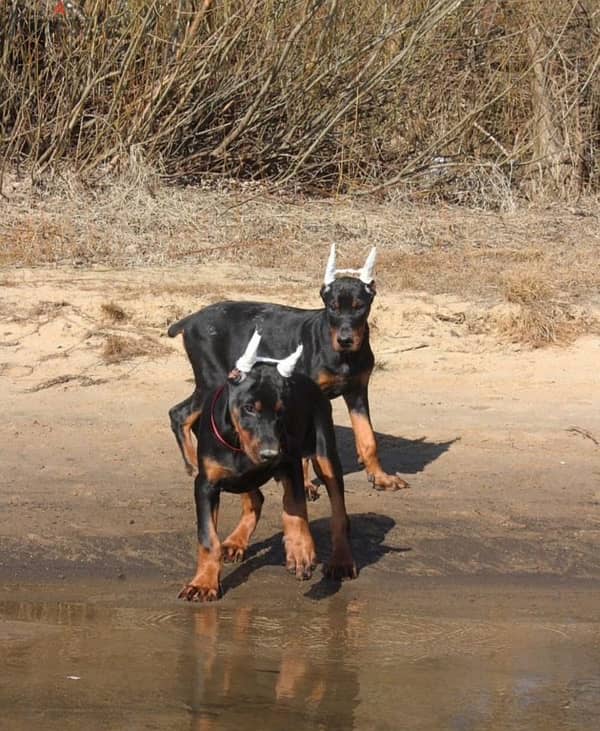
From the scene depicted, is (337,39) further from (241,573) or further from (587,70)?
(241,573)

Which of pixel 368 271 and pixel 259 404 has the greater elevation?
pixel 368 271

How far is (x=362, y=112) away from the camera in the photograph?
15.6 meters

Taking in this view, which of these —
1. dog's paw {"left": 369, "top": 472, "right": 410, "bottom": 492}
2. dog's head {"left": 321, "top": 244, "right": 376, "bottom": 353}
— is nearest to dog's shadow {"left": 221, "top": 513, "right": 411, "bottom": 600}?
dog's paw {"left": 369, "top": 472, "right": 410, "bottom": 492}

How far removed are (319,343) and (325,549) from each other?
1305mm

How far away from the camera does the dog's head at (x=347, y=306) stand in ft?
26.5

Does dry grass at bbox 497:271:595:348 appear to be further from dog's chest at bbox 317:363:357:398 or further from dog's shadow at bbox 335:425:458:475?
dog's chest at bbox 317:363:357:398

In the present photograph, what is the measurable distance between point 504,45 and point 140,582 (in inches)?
392

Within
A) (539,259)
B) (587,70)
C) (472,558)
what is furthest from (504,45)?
(472,558)

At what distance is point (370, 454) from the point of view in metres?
8.29

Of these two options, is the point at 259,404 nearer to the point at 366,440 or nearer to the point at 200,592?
the point at 200,592

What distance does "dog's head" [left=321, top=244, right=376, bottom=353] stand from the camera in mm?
8086

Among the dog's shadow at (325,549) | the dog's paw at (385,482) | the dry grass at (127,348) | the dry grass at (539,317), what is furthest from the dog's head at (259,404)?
the dry grass at (539,317)

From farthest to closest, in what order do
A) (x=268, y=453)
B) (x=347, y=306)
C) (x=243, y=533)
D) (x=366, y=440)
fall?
(x=366, y=440), (x=347, y=306), (x=243, y=533), (x=268, y=453)

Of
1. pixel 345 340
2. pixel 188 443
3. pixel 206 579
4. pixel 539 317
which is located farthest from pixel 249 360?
pixel 539 317
